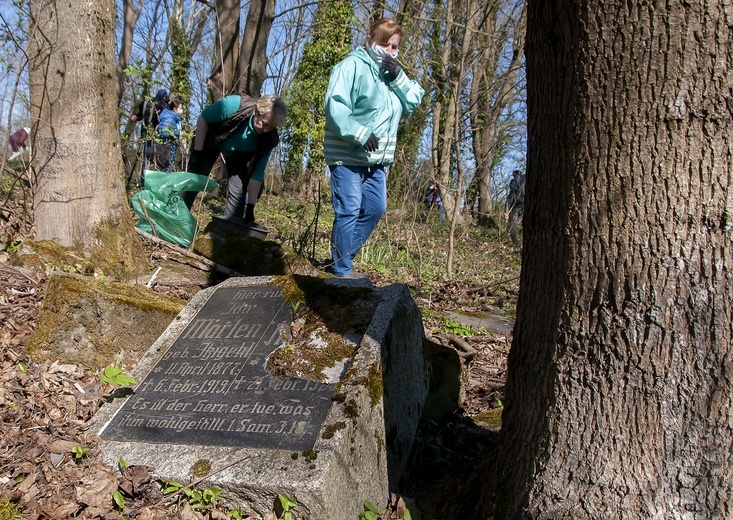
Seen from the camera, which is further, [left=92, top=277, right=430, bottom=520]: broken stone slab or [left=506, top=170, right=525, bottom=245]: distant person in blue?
[left=506, top=170, right=525, bottom=245]: distant person in blue

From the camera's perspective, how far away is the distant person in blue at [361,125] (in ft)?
14.7

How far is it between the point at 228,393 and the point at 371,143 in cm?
228

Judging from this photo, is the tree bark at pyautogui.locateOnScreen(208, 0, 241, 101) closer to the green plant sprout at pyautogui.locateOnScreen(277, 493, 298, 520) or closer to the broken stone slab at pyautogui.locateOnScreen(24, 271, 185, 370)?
the broken stone slab at pyautogui.locateOnScreen(24, 271, 185, 370)

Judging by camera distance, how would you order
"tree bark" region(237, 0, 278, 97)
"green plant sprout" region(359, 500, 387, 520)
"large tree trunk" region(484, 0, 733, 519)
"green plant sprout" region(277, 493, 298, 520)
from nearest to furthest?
"large tree trunk" region(484, 0, 733, 519) < "green plant sprout" region(277, 493, 298, 520) < "green plant sprout" region(359, 500, 387, 520) < "tree bark" region(237, 0, 278, 97)

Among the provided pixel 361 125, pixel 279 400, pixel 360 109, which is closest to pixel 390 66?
pixel 360 109

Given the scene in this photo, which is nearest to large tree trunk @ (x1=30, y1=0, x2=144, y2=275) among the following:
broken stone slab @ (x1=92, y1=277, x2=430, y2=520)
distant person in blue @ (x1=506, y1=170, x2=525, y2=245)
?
broken stone slab @ (x1=92, y1=277, x2=430, y2=520)

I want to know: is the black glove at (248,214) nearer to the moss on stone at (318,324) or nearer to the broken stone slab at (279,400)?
the broken stone slab at (279,400)

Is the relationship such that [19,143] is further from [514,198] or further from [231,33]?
[514,198]

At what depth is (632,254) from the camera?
187 centimetres

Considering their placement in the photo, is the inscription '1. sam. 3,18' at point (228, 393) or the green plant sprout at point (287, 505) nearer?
the green plant sprout at point (287, 505)

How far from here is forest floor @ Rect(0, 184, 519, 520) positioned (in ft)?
7.86

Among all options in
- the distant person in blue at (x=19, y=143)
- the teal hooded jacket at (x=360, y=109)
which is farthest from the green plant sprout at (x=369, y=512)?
the distant person in blue at (x=19, y=143)

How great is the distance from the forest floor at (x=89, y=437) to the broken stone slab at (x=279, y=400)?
0.36 ft

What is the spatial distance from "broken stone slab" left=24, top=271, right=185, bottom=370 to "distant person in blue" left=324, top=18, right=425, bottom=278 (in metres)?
1.61
